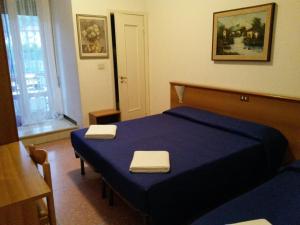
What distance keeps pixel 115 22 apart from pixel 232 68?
2111mm

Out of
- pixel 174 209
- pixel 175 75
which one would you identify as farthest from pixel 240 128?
pixel 175 75

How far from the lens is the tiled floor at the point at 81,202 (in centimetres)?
212

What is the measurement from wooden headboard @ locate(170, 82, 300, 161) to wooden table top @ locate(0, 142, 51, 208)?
7.45 feet

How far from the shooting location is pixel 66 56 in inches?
166

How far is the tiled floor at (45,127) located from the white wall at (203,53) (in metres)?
1.66

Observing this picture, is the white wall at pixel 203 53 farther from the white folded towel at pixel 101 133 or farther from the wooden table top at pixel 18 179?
the wooden table top at pixel 18 179

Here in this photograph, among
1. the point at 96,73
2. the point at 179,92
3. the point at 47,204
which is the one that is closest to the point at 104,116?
the point at 96,73

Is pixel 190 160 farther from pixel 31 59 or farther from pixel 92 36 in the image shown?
pixel 31 59

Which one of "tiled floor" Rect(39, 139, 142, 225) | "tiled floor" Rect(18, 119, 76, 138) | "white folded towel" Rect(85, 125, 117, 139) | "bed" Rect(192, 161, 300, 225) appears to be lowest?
"tiled floor" Rect(39, 139, 142, 225)

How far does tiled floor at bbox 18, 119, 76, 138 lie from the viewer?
3943 mm

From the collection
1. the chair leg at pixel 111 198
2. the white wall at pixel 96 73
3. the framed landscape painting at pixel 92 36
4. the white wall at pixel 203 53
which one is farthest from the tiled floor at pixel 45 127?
the chair leg at pixel 111 198

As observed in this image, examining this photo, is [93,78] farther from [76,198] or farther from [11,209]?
[11,209]

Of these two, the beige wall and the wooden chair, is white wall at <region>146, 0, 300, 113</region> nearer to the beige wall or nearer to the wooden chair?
the beige wall

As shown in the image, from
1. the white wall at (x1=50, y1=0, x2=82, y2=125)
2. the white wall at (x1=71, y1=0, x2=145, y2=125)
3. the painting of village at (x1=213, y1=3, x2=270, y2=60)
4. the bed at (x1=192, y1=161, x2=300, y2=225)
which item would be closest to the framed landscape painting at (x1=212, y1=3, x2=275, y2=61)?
the painting of village at (x1=213, y1=3, x2=270, y2=60)
